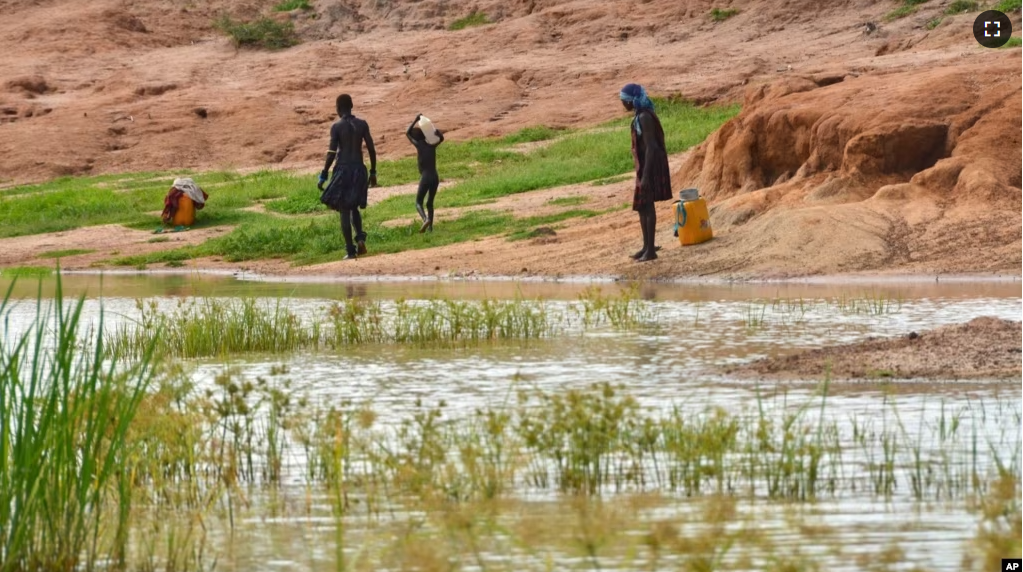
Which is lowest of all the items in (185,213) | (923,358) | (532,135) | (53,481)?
(53,481)

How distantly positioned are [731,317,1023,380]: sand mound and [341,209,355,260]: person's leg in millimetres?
10146

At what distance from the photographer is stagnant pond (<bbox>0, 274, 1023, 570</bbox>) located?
4.98 metres

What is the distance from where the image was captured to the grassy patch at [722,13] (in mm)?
38438

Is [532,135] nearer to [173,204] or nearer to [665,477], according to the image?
[173,204]

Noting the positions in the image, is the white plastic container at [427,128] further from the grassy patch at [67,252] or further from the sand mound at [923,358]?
the sand mound at [923,358]

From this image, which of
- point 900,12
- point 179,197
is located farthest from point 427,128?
point 900,12

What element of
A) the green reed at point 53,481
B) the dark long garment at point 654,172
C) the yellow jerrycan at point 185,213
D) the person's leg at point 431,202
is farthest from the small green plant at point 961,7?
the green reed at point 53,481

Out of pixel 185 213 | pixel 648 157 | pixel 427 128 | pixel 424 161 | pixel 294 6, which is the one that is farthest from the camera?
pixel 294 6

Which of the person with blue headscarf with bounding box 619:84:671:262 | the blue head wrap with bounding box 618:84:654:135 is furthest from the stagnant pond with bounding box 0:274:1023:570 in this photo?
the person with blue headscarf with bounding box 619:84:671:262

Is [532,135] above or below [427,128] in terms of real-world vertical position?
above

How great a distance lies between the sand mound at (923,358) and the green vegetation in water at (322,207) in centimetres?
1134

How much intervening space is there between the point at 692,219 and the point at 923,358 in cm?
828

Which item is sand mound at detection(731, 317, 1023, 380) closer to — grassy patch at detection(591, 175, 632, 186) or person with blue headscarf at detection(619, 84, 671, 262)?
person with blue headscarf at detection(619, 84, 671, 262)

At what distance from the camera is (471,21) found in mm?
42938
